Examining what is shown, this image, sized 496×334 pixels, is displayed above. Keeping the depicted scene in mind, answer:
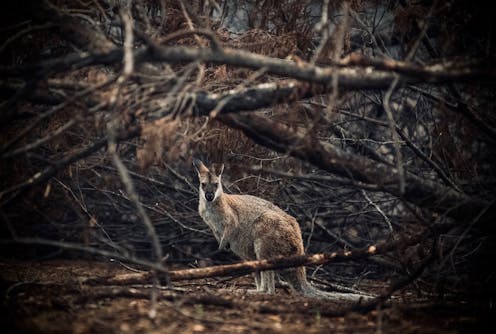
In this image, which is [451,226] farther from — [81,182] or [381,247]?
[81,182]

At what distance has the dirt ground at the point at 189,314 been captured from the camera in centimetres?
343

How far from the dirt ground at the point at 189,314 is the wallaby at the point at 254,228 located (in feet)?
1.74

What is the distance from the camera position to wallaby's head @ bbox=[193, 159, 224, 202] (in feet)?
19.8

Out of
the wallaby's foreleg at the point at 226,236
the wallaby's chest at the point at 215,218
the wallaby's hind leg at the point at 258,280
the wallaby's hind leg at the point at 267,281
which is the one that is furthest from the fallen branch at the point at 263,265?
the wallaby's chest at the point at 215,218

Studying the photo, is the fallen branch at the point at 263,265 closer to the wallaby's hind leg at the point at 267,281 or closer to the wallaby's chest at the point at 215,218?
the wallaby's hind leg at the point at 267,281

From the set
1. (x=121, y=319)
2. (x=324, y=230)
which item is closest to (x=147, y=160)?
(x=121, y=319)

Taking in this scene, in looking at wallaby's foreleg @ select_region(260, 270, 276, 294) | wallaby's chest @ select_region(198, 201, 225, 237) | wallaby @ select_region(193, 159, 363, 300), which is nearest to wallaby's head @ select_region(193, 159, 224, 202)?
wallaby @ select_region(193, 159, 363, 300)

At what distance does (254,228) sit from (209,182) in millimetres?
888

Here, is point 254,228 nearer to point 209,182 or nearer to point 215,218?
point 215,218

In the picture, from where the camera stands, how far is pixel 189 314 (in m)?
3.73

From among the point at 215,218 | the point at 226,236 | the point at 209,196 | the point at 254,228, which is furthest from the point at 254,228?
the point at 209,196

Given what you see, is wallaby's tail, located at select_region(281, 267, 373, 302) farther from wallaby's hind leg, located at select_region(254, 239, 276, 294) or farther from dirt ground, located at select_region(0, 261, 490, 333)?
dirt ground, located at select_region(0, 261, 490, 333)

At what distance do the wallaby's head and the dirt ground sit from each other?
1552mm

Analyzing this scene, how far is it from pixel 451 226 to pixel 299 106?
1828 mm
